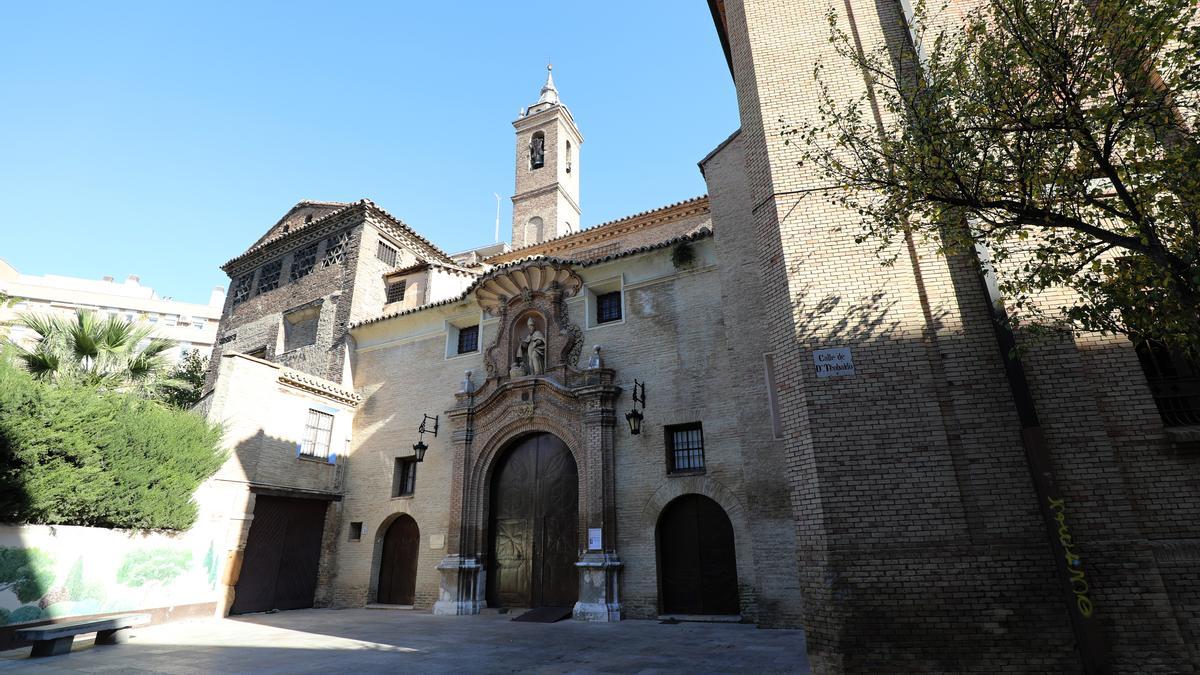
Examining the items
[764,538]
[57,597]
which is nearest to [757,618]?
[764,538]

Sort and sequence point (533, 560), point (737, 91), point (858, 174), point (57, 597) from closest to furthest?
point (858, 174) < point (57, 597) < point (737, 91) < point (533, 560)

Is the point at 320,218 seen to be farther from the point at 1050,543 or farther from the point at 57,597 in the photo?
the point at 1050,543

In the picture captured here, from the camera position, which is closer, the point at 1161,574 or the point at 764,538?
the point at 1161,574

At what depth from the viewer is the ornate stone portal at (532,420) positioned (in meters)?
12.4

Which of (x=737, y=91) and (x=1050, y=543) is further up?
(x=737, y=91)

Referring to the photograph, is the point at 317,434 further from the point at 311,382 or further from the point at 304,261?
the point at 304,261

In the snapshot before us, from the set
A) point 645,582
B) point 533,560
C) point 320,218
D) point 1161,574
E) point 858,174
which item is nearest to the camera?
point 1161,574

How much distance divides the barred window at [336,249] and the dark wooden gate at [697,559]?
46.4 ft

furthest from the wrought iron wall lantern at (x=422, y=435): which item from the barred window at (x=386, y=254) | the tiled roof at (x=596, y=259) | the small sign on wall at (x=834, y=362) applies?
the small sign on wall at (x=834, y=362)

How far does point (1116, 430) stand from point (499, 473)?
39.4ft

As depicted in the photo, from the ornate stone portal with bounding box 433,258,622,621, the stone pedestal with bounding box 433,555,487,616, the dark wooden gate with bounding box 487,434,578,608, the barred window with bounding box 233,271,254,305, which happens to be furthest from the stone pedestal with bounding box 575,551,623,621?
the barred window with bounding box 233,271,254,305

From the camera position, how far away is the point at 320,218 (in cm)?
2069

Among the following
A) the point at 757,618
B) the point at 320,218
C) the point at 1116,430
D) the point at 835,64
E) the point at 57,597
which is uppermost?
the point at 320,218

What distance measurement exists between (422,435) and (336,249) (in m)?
8.17
